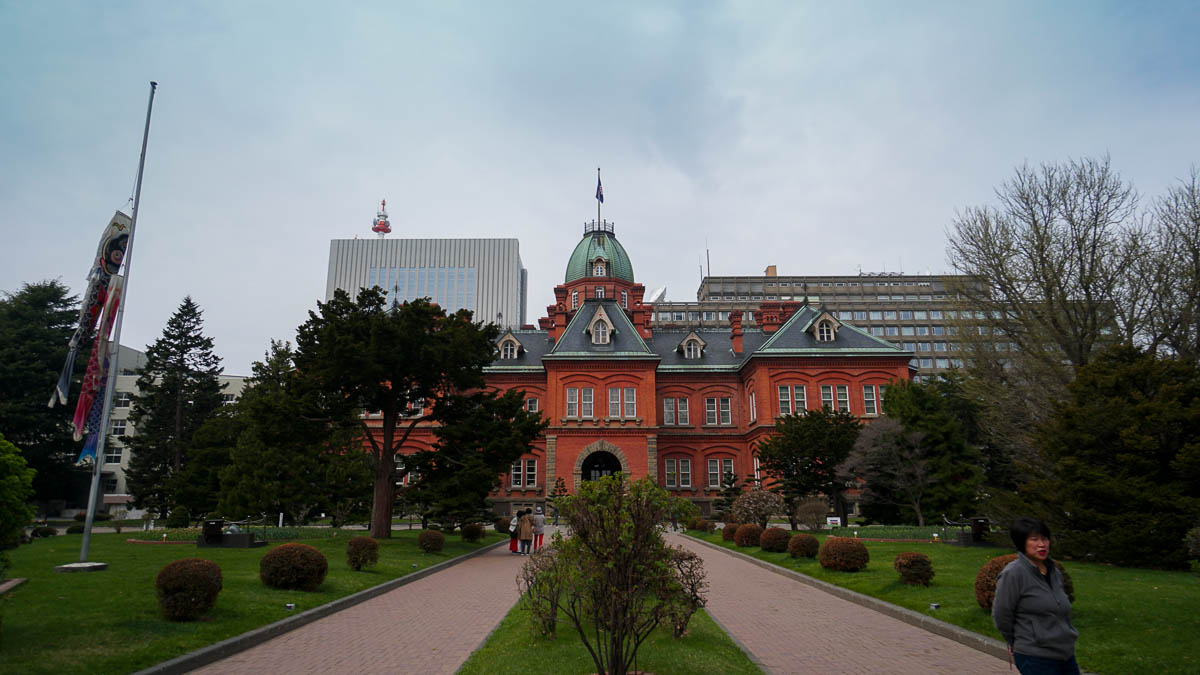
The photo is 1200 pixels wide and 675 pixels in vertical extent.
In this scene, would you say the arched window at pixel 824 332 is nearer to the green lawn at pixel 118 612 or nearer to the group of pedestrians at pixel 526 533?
the group of pedestrians at pixel 526 533

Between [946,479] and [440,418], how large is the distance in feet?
70.4

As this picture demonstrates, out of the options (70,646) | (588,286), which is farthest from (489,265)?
(70,646)

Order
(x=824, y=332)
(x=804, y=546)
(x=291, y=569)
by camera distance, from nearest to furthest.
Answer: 1. (x=291, y=569)
2. (x=804, y=546)
3. (x=824, y=332)

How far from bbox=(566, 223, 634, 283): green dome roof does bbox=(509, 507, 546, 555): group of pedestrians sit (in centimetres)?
3564

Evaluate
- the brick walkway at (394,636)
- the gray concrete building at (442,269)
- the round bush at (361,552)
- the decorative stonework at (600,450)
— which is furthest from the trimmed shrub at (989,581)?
the gray concrete building at (442,269)

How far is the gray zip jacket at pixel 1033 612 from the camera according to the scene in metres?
4.66

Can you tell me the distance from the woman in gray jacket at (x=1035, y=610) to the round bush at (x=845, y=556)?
11.2 m

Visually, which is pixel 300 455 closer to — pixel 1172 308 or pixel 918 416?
pixel 918 416

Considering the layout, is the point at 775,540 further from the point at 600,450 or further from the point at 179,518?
the point at 179,518

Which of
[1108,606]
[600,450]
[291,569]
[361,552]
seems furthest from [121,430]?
[1108,606]

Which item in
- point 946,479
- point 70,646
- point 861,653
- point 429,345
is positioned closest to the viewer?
point 70,646

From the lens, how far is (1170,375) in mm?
15273

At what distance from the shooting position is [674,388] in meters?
48.7

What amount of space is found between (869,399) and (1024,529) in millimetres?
40938
